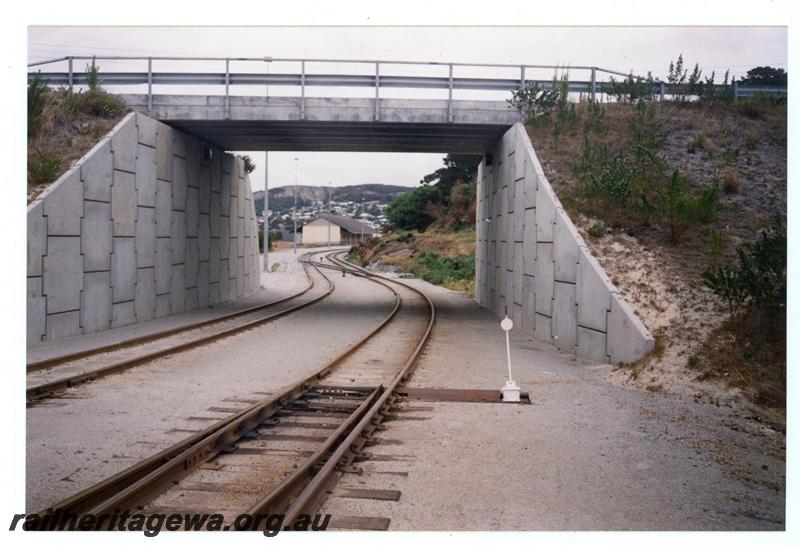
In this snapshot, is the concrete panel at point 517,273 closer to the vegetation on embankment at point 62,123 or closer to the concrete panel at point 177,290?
the concrete panel at point 177,290

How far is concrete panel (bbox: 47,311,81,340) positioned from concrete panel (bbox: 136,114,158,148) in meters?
5.44

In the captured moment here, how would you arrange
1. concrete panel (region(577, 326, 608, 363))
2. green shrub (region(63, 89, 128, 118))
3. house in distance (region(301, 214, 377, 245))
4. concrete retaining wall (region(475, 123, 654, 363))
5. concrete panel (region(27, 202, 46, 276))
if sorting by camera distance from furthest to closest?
house in distance (region(301, 214, 377, 245)) → green shrub (region(63, 89, 128, 118)) → concrete panel (region(27, 202, 46, 276)) → concrete panel (region(577, 326, 608, 363)) → concrete retaining wall (region(475, 123, 654, 363))

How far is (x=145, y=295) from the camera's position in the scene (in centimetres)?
1703

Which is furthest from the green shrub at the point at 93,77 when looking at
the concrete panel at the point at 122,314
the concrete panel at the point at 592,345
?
the concrete panel at the point at 592,345

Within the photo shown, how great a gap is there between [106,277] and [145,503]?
11.2 m

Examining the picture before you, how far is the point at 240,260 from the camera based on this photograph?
26.5 meters

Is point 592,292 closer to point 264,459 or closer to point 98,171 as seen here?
point 264,459

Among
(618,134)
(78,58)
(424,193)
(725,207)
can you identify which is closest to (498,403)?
(725,207)

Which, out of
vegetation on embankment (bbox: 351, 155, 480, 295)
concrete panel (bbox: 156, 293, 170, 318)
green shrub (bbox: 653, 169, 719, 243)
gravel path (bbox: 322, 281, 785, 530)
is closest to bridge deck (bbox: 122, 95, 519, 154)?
concrete panel (bbox: 156, 293, 170, 318)

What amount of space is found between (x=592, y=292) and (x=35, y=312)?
1118 centimetres

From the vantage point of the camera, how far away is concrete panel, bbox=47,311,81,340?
42.6ft

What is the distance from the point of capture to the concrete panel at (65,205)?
12883 millimetres

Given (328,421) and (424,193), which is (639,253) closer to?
(328,421)

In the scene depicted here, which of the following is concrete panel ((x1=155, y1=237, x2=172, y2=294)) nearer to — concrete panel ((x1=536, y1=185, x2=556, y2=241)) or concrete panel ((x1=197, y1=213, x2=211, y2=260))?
concrete panel ((x1=197, y1=213, x2=211, y2=260))
